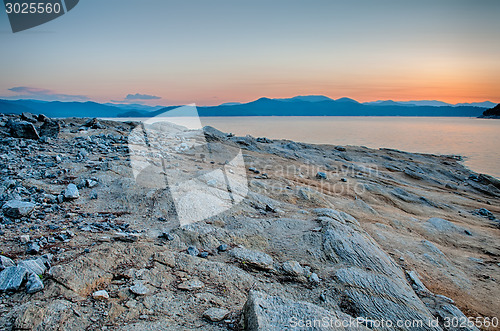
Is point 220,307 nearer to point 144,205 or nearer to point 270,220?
point 270,220

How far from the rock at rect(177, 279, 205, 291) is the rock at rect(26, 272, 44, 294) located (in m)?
1.60

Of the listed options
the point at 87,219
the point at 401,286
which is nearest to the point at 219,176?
the point at 87,219

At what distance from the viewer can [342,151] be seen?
74.1 ft

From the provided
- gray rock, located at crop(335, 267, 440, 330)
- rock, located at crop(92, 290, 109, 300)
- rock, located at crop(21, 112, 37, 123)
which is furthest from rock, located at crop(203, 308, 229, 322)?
rock, located at crop(21, 112, 37, 123)

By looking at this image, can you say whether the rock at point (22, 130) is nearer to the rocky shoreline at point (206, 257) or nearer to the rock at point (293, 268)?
the rocky shoreline at point (206, 257)

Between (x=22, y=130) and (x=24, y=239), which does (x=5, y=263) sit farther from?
(x=22, y=130)

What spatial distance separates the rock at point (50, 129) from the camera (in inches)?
442

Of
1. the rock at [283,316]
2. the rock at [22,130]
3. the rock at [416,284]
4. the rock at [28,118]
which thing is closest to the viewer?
the rock at [283,316]

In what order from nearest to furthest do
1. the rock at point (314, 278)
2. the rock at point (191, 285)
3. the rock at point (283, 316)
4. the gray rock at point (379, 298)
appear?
the rock at point (283, 316) → the rock at point (191, 285) → the gray rock at point (379, 298) → the rock at point (314, 278)

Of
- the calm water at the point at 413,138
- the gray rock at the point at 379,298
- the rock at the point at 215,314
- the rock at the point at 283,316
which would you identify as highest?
the rock at the point at 283,316

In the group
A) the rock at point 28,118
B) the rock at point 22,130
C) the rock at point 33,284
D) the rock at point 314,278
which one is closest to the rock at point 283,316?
the rock at point 314,278

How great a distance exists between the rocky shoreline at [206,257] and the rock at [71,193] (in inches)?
1.2

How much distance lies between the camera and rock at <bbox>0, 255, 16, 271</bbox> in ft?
11.0

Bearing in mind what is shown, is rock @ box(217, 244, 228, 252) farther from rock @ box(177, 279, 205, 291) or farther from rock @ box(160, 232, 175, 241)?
rock @ box(177, 279, 205, 291)
